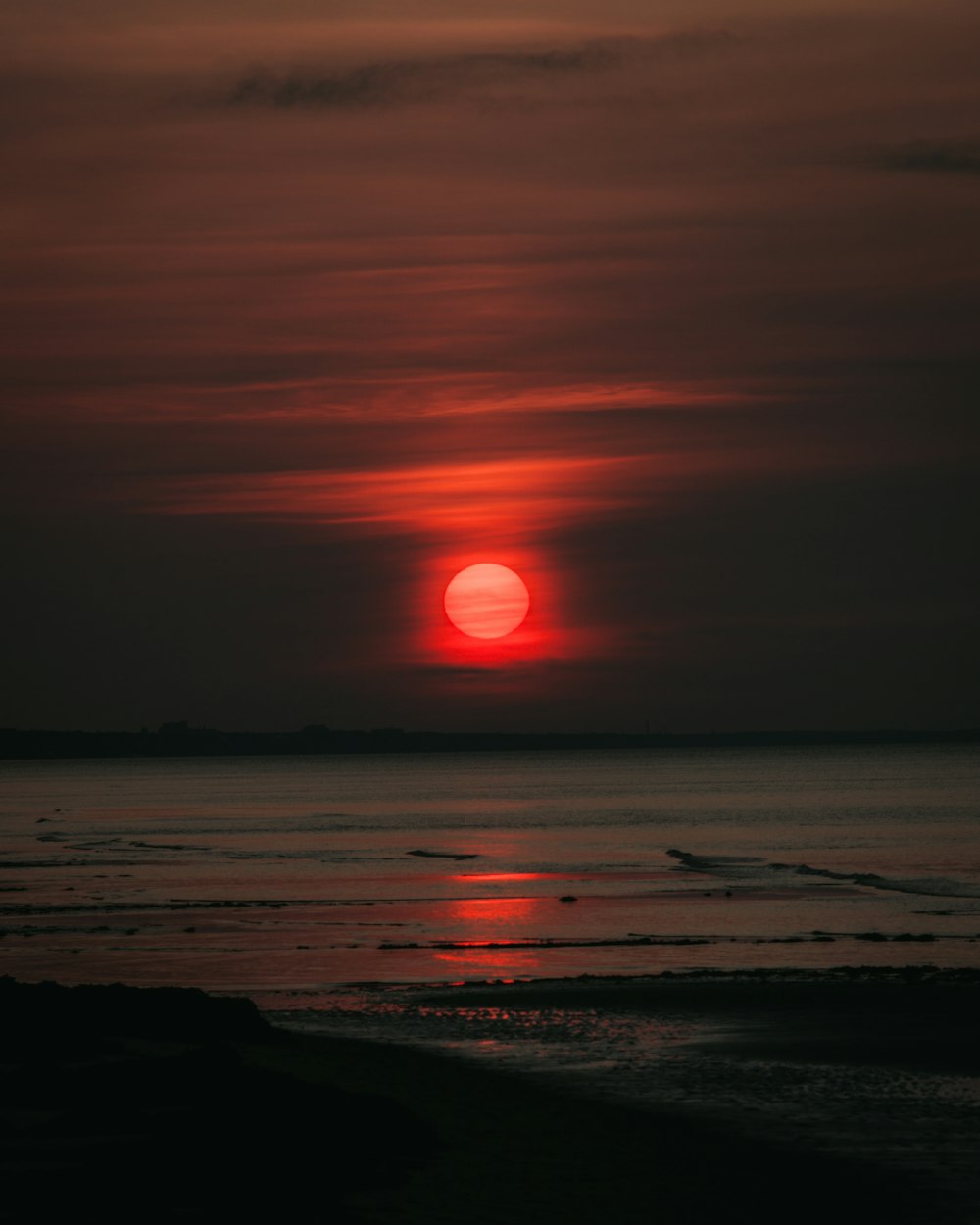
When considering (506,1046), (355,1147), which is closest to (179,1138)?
(355,1147)

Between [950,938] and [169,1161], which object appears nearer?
[169,1161]

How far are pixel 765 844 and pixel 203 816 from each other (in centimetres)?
6202

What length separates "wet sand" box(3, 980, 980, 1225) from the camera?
1425 centimetres

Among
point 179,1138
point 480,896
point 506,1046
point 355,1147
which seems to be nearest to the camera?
point 179,1138

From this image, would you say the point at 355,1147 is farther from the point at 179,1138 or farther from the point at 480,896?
the point at 480,896

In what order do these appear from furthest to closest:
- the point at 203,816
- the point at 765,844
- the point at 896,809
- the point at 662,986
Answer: the point at 203,816 → the point at 896,809 → the point at 765,844 → the point at 662,986

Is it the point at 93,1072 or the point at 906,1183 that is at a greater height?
the point at 93,1072

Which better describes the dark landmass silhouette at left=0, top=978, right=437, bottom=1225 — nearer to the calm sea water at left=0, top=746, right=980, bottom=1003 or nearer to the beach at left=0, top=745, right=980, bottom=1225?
the beach at left=0, top=745, right=980, bottom=1225

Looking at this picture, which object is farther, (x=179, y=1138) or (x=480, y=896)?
(x=480, y=896)

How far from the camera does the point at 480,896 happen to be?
57406mm

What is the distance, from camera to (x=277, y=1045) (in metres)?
22.1

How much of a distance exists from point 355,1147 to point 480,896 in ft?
137

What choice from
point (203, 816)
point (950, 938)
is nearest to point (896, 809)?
point (203, 816)

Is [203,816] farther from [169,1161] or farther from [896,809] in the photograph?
[169,1161]
